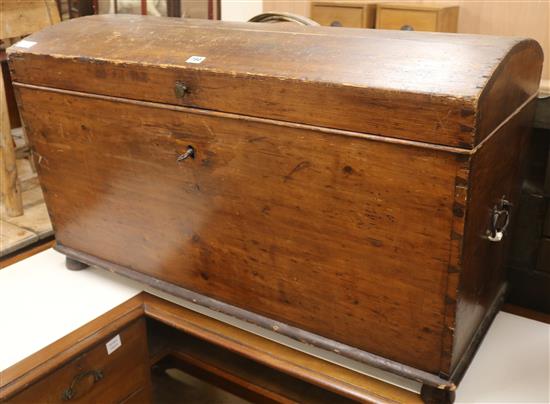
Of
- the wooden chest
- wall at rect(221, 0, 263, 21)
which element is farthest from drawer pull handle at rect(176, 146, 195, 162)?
wall at rect(221, 0, 263, 21)

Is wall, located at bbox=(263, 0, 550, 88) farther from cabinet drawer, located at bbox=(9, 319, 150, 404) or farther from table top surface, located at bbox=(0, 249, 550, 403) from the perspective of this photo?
cabinet drawer, located at bbox=(9, 319, 150, 404)

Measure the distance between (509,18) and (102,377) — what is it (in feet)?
5.45

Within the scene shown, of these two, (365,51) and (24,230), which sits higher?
(365,51)

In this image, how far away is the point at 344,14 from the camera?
2123mm

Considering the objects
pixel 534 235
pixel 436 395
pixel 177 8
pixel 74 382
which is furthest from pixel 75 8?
pixel 436 395

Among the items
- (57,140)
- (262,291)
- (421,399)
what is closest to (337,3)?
(57,140)

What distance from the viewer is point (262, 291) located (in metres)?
1.22

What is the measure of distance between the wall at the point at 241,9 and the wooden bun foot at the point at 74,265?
4.69 ft

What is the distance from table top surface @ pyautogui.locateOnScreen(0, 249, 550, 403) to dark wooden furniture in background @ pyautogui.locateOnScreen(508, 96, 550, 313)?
9cm

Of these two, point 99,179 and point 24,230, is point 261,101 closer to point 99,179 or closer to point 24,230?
point 99,179

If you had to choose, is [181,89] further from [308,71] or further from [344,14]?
[344,14]

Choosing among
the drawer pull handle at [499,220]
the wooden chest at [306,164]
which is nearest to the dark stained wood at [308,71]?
the wooden chest at [306,164]

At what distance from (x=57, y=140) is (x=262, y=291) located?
655 mm

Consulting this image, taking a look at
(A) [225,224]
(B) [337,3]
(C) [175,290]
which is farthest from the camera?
(B) [337,3]
